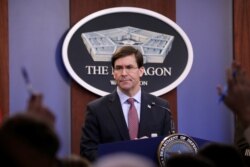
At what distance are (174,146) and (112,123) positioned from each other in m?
0.73

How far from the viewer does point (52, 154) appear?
5.92 feet

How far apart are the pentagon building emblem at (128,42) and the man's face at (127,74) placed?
858 millimetres

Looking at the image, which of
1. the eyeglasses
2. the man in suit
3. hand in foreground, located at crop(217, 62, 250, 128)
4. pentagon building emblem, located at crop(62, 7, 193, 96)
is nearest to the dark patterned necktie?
the man in suit

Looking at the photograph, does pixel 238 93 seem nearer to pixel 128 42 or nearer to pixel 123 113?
pixel 123 113

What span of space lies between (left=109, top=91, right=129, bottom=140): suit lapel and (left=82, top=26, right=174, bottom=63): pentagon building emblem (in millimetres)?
1019

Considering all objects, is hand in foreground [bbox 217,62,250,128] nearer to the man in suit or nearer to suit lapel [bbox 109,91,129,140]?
the man in suit

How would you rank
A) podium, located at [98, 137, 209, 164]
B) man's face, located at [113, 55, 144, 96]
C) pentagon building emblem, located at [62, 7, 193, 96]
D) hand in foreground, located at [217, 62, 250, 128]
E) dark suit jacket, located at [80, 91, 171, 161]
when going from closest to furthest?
1. hand in foreground, located at [217, 62, 250, 128]
2. podium, located at [98, 137, 209, 164]
3. dark suit jacket, located at [80, 91, 171, 161]
4. man's face, located at [113, 55, 144, 96]
5. pentagon building emblem, located at [62, 7, 193, 96]

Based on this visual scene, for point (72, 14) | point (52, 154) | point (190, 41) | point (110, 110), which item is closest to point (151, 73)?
point (190, 41)

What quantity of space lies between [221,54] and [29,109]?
3811 millimetres

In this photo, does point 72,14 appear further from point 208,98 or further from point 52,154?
point 52,154

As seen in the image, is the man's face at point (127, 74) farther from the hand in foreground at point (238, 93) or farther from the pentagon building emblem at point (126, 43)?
the hand in foreground at point (238, 93)

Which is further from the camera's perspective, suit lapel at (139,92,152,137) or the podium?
suit lapel at (139,92,152,137)

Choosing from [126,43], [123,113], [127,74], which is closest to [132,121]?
[123,113]

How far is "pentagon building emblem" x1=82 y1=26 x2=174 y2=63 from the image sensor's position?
5492 mm
